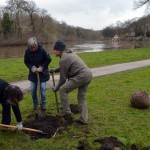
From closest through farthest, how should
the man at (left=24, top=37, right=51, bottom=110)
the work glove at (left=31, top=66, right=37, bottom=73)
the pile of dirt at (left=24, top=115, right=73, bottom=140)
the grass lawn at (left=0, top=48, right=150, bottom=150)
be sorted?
1. the grass lawn at (left=0, top=48, right=150, bottom=150)
2. the pile of dirt at (left=24, top=115, right=73, bottom=140)
3. the work glove at (left=31, top=66, right=37, bottom=73)
4. the man at (left=24, top=37, right=51, bottom=110)

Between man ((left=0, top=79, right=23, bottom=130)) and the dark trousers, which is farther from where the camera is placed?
the dark trousers

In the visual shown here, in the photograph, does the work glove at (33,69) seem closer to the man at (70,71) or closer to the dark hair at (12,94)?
the man at (70,71)

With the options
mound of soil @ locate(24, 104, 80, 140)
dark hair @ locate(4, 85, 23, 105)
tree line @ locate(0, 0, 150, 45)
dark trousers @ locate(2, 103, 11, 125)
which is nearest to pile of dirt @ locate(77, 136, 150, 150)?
mound of soil @ locate(24, 104, 80, 140)

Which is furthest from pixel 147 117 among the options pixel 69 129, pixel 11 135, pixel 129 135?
pixel 11 135

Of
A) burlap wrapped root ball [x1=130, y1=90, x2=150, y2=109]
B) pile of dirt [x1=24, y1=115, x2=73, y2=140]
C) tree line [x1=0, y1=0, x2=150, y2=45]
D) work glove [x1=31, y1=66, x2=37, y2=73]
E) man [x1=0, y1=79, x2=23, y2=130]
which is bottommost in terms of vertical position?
pile of dirt [x1=24, y1=115, x2=73, y2=140]

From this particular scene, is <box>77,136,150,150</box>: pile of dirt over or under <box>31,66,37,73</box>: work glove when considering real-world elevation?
under

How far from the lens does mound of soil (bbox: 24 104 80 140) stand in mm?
6296

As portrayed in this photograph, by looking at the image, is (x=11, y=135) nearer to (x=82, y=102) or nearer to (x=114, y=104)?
(x=82, y=102)

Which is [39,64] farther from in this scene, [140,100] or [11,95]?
[140,100]

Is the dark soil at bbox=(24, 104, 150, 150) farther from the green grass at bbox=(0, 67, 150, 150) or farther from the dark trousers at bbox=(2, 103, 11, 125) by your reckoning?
the dark trousers at bbox=(2, 103, 11, 125)

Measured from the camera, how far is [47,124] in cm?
675

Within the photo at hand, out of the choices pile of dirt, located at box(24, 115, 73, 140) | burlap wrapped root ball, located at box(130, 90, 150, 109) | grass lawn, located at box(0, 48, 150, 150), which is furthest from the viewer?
burlap wrapped root ball, located at box(130, 90, 150, 109)

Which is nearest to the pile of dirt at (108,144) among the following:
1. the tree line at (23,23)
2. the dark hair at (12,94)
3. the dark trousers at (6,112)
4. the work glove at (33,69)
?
the dark hair at (12,94)

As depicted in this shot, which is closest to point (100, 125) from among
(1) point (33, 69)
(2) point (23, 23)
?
(1) point (33, 69)
